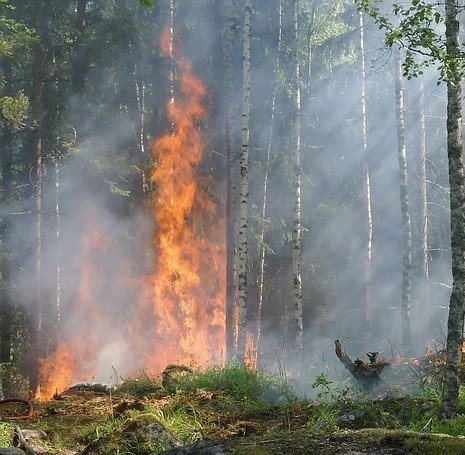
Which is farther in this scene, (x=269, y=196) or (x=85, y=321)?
(x=269, y=196)

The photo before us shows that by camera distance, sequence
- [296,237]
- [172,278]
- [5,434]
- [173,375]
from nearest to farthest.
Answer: [5,434] < [173,375] < [296,237] < [172,278]

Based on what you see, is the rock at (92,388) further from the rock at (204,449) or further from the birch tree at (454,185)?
the rock at (204,449)

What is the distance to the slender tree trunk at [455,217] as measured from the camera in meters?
7.61

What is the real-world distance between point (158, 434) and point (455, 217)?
16.1 feet

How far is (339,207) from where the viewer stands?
27922 mm

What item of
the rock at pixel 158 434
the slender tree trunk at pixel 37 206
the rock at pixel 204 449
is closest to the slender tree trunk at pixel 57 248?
the slender tree trunk at pixel 37 206

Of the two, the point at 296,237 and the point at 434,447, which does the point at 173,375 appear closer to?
the point at 296,237

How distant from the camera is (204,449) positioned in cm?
334

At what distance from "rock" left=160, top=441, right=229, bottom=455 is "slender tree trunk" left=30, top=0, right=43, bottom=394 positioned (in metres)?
15.1

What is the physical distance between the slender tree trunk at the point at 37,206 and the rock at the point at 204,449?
15.1 m

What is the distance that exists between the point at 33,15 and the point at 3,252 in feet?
27.3

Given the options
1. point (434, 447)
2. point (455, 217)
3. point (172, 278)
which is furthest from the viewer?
point (172, 278)

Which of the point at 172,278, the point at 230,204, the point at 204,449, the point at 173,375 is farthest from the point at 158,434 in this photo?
the point at 172,278

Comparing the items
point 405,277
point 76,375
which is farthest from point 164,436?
point 76,375
